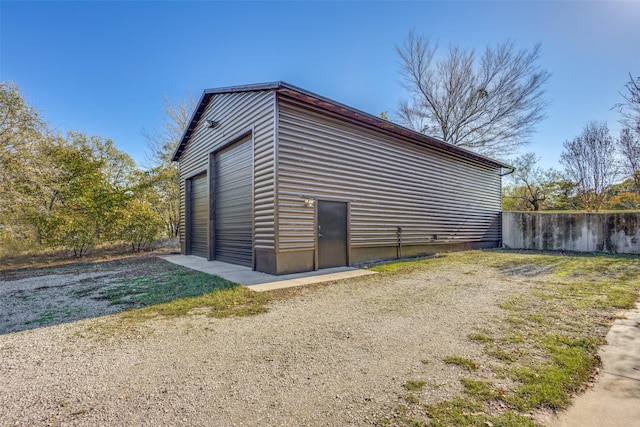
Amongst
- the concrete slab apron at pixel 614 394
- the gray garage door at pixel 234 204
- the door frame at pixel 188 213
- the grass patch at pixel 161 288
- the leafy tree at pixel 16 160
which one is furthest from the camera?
the door frame at pixel 188 213

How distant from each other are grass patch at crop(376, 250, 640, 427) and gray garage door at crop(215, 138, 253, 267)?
5.58m

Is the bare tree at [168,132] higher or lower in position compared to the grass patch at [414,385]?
higher

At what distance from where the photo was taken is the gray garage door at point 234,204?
7273mm

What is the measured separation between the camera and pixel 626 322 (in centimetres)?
310

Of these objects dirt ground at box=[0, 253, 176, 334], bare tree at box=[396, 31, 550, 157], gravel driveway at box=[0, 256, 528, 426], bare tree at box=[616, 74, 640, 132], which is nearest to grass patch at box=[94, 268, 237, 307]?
dirt ground at box=[0, 253, 176, 334]

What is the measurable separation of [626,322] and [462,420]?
3.04 metres

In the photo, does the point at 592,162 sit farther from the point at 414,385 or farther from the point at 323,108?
the point at 414,385

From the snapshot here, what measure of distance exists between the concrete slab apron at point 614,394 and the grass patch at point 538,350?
0.07 meters

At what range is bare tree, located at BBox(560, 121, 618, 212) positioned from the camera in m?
11.8

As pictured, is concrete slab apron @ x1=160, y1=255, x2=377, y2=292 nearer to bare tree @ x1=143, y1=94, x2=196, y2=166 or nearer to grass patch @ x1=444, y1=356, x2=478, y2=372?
grass patch @ x1=444, y1=356, x2=478, y2=372

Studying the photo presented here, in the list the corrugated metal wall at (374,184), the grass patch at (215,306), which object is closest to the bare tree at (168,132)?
the corrugated metal wall at (374,184)

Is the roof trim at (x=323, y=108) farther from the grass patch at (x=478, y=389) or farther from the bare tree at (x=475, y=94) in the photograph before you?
the bare tree at (x=475, y=94)

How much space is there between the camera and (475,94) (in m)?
16.4

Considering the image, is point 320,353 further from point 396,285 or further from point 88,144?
point 88,144
